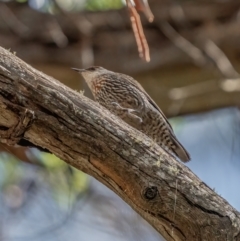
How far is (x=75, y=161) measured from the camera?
2.62 m

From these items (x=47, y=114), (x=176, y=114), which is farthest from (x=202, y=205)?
(x=176, y=114)

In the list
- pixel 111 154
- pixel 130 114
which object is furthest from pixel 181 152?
pixel 111 154

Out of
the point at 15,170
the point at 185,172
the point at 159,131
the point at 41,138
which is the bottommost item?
the point at 41,138

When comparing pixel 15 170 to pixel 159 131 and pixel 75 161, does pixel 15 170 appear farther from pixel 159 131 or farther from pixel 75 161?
pixel 75 161

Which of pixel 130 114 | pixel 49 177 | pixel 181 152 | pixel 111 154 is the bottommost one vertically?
pixel 111 154

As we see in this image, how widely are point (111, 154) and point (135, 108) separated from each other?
124 centimetres

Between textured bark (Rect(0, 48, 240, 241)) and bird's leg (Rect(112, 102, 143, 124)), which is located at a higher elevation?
bird's leg (Rect(112, 102, 143, 124))

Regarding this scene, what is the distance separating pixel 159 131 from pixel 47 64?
215 centimetres

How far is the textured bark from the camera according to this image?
99.9 inches

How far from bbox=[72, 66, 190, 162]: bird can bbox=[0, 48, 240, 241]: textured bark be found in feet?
3.12

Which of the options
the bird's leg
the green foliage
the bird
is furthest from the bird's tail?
the green foliage

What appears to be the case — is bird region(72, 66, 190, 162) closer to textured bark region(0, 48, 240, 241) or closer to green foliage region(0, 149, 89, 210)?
textured bark region(0, 48, 240, 241)

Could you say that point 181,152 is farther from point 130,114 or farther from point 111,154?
point 111,154

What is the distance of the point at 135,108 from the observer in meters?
3.84
